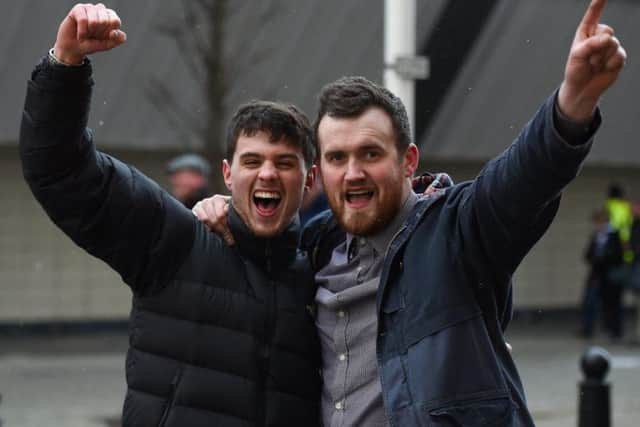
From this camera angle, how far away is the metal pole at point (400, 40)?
21.2 ft

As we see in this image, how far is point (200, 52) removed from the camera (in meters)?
12.2

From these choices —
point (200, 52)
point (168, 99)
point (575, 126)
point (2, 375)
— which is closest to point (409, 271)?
point (575, 126)

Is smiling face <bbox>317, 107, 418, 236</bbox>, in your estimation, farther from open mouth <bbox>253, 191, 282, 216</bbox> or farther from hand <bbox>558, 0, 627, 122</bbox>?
hand <bbox>558, 0, 627, 122</bbox>

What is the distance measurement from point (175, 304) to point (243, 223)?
360 mm

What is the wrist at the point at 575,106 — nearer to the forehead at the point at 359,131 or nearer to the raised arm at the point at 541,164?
the raised arm at the point at 541,164

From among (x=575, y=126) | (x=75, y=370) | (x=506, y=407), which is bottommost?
(x=75, y=370)

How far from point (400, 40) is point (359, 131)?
11.3ft

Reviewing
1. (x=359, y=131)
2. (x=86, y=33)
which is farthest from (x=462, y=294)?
(x=86, y=33)

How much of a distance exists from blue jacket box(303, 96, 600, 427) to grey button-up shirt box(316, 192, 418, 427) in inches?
4.3

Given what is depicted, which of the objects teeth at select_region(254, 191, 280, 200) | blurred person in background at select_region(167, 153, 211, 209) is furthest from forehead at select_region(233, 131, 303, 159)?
blurred person in background at select_region(167, 153, 211, 209)

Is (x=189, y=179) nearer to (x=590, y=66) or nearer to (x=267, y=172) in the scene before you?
(x=267, y=172)

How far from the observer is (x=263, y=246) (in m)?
3.56

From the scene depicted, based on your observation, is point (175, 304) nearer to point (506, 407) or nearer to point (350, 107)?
point (350, 107)

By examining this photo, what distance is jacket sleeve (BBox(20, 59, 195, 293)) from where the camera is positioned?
3133 millimetres
